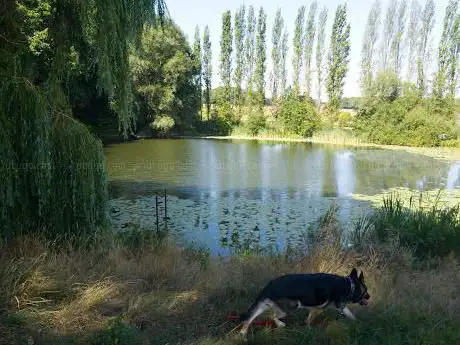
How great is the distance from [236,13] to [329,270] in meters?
42.9

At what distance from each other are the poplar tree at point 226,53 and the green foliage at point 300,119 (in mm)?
8458

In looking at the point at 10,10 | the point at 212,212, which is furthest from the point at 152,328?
Result: the point at 212,212

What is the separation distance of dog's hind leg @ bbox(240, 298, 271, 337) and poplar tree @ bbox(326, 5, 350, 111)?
37473 mm

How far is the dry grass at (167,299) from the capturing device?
273 centimetres

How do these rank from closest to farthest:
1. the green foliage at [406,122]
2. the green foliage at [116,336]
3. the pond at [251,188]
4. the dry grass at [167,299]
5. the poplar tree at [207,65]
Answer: the green foliage at [116,336] → the dry grass at [167,299] → the pond at [251,188] → the green foliage at [406,122] → the poplar tree at [207,65]

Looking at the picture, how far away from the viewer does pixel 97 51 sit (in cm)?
417

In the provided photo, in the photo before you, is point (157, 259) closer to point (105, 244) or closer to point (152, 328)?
point (105, 244)

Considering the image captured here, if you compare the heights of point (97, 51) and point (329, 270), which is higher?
point (97, 51)

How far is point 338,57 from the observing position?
38656 millimetres

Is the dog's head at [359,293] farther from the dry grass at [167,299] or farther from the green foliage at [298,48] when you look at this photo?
the green foliage at [298,48]

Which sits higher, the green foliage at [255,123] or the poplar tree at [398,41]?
the poplar tree at [398,41]

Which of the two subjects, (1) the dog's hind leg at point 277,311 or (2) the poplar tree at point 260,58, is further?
(2) the poplar tree at point 260,58

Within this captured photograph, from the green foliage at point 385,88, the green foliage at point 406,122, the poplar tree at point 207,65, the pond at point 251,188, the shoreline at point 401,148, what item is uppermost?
the poplar tree at point 207,65

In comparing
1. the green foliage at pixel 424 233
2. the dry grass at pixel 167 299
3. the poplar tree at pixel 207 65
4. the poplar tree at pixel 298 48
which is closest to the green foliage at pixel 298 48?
the poplar tree at pixel 298 48
